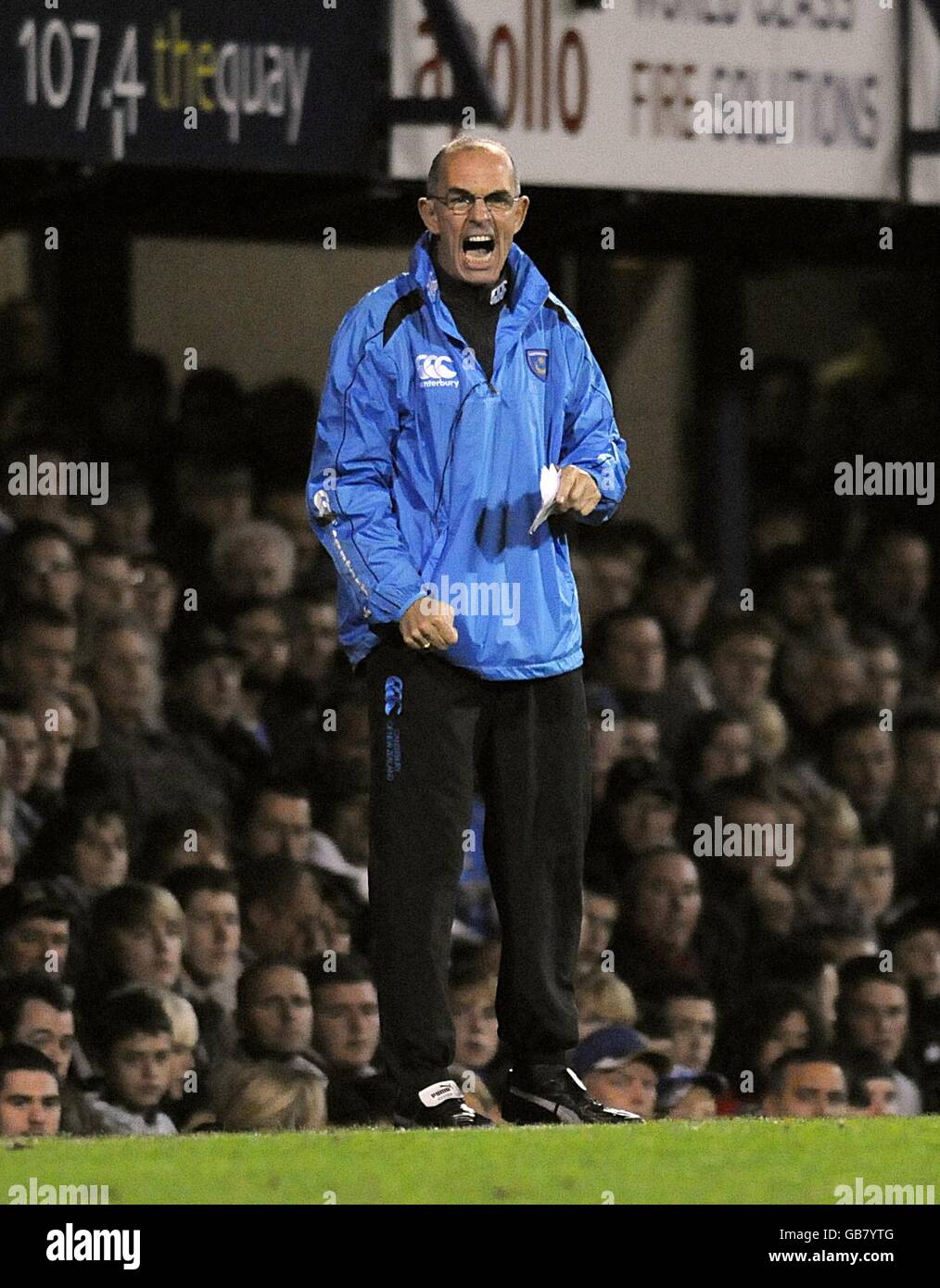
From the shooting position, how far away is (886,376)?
11477mm

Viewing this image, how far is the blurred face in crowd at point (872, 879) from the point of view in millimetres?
Answer: 9594

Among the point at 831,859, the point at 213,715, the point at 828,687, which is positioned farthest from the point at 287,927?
the point at 828,687

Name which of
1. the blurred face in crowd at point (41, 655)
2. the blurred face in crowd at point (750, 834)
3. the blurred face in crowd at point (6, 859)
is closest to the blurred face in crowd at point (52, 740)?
the blurred face in crowd at point (41, 655)

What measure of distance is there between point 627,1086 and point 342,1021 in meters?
0.73

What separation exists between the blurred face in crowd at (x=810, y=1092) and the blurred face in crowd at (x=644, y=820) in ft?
2.93

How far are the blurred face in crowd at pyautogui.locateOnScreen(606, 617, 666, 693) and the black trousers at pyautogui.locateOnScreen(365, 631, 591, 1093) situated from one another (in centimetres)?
391

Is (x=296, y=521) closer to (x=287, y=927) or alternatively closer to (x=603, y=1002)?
(x=287, y=927)

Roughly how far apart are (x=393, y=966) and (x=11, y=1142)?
697mm

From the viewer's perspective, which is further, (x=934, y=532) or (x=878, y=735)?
(x=934, y=532)

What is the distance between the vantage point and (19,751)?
8.02 metres

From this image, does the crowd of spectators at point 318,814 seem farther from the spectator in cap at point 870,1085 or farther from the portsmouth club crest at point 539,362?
the portsmouth club crest at point 539,362

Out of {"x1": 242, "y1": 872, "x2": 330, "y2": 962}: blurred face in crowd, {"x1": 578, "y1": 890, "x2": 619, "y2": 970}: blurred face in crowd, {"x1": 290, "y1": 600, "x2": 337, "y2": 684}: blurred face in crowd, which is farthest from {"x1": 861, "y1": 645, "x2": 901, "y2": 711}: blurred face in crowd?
{"x1": 242, "y1": 872, "x2": 330, "y2": 962}: blurred face in crowd

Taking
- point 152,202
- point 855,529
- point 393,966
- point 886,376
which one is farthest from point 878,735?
point 393,966

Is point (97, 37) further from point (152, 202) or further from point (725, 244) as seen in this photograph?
point (725, 244)
